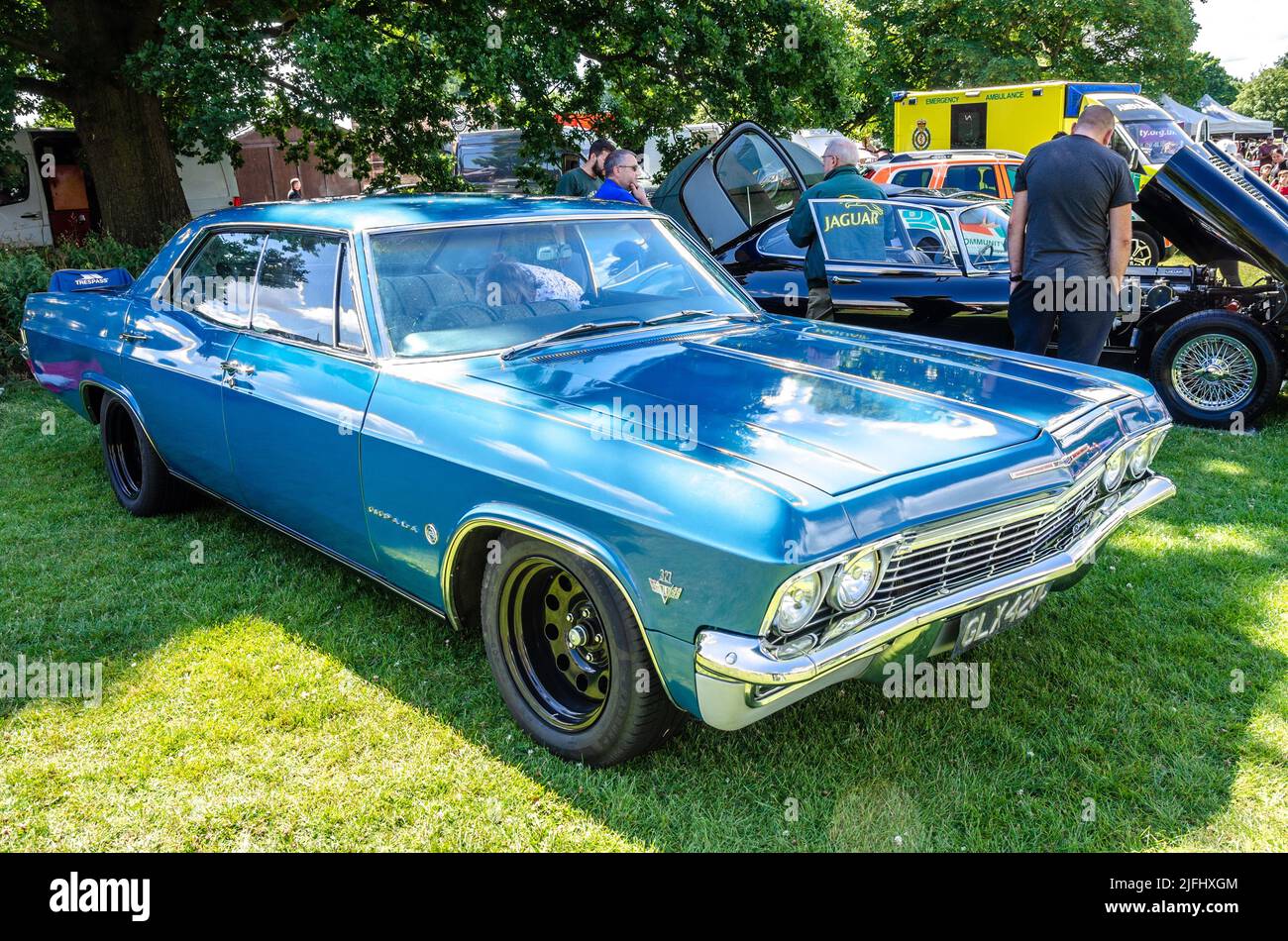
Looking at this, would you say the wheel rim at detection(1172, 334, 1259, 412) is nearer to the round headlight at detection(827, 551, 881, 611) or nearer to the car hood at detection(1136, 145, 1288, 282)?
the car hood at detection(1136, 145, 1288, 282)

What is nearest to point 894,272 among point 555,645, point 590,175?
point 590,175

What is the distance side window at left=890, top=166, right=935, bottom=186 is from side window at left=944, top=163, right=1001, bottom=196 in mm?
247

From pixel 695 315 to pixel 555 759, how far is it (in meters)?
1.81

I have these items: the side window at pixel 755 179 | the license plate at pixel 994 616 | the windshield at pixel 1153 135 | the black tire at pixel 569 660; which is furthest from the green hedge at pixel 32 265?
the windshield at pixel 1153 135

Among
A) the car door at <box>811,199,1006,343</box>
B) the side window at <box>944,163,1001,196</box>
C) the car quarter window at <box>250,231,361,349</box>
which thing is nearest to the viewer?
the car quarter window at <box>250,231,361,349</box>

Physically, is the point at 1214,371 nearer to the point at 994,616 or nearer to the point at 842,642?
the point at 994,616

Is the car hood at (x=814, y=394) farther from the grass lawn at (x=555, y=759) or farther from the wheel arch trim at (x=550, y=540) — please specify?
the grass lawn at (x=555, y=759)

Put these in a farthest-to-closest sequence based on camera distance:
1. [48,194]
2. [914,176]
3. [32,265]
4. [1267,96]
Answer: [1267,96] < [48,194] < [914,176] < [32,265]

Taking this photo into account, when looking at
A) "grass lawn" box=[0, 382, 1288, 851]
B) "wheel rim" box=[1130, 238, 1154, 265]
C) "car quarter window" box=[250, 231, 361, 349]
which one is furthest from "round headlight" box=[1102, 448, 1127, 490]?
"wheel rim" box=[1130, 238, 1154, 265]

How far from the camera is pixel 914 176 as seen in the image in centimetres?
1394

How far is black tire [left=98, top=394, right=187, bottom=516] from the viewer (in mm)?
4902

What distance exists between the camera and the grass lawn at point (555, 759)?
2.73m

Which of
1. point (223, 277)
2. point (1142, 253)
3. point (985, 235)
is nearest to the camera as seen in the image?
point (223, 277)

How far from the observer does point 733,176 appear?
295 inches
